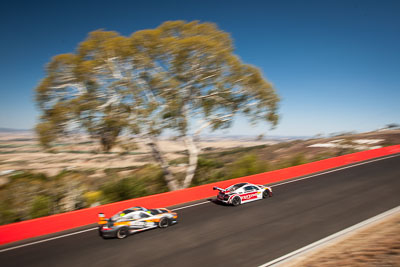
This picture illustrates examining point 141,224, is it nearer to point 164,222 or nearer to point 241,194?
point 164,222

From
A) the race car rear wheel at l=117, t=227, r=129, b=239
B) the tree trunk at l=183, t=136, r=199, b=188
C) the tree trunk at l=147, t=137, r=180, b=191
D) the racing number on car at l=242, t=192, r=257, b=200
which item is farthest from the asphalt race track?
the tree trunk at l=183, t=136, r=199, b=188

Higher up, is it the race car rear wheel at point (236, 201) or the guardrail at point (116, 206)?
the guardrail at point (116, 206)

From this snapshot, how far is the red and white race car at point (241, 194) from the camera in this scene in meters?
13.3

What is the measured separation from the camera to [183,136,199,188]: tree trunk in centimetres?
2002

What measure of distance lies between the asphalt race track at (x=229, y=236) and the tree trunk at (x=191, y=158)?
6582mm

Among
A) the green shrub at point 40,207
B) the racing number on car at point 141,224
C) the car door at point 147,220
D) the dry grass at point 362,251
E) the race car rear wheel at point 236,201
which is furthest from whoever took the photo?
the race car rear wheel at point 236,201

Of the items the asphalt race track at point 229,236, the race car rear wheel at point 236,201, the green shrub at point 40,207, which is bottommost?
the asphalt race track at point 229,236

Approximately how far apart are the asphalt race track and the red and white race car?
0.40 meters

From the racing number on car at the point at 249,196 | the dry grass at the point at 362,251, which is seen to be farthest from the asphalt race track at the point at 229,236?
the dry grass at the point at 362,251

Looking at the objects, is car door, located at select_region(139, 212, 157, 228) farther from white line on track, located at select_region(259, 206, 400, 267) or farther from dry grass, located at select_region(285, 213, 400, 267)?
dry grass, located at select_region(285, 213, 400, 267)

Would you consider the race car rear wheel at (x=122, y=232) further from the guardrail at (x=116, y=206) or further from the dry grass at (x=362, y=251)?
the dry grass at (x=362, y=251)

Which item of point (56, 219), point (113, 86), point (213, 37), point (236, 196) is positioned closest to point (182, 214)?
point (236, 196)

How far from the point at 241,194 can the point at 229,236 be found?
13.9 feet

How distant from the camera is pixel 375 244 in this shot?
7488 millimetres
